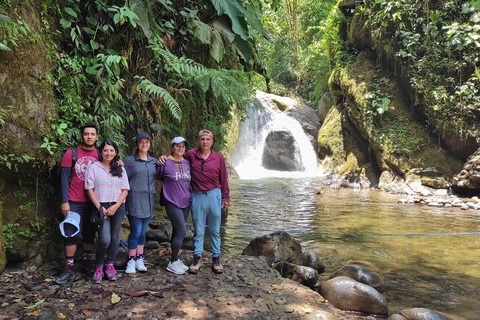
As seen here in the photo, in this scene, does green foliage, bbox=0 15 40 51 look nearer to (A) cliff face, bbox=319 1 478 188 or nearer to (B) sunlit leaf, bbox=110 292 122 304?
(B) sunlit leaf, bbox=110 292 122 304

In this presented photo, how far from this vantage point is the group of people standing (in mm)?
3363

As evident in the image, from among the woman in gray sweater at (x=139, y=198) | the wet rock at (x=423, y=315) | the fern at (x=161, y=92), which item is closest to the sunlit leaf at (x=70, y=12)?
the fern at (x=161, y=92)

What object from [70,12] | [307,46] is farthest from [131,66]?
[307,46]

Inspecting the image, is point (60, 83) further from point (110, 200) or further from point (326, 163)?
point (326, 163)

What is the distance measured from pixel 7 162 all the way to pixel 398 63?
14.9 meters

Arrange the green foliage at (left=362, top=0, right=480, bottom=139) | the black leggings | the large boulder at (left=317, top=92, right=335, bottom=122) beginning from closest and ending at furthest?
the black leggings
the green foliage at (left=362, top=0, right=480, bottom=139)
the large boulder at (left=317, top=92, right=335, bottom=122)

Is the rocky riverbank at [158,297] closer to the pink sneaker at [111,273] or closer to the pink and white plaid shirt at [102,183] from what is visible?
the pink sneaker at [111,273]

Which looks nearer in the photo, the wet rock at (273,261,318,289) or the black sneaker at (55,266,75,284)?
the black sneaker at (55,266,75,284)

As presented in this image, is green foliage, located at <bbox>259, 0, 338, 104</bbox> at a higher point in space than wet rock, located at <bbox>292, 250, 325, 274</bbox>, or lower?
higher

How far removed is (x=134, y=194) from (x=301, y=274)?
7.92 feet

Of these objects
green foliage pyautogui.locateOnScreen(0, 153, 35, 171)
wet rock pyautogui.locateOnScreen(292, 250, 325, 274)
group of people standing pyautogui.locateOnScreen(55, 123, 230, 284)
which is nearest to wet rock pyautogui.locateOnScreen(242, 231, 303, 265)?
wet rock pyautogui.locateOnScreen(292, 250, 325, 274)

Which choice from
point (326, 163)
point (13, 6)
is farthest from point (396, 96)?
point (13, 6)

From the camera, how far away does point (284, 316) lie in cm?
299

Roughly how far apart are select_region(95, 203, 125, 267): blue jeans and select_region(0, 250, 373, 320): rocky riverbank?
0.81ft
